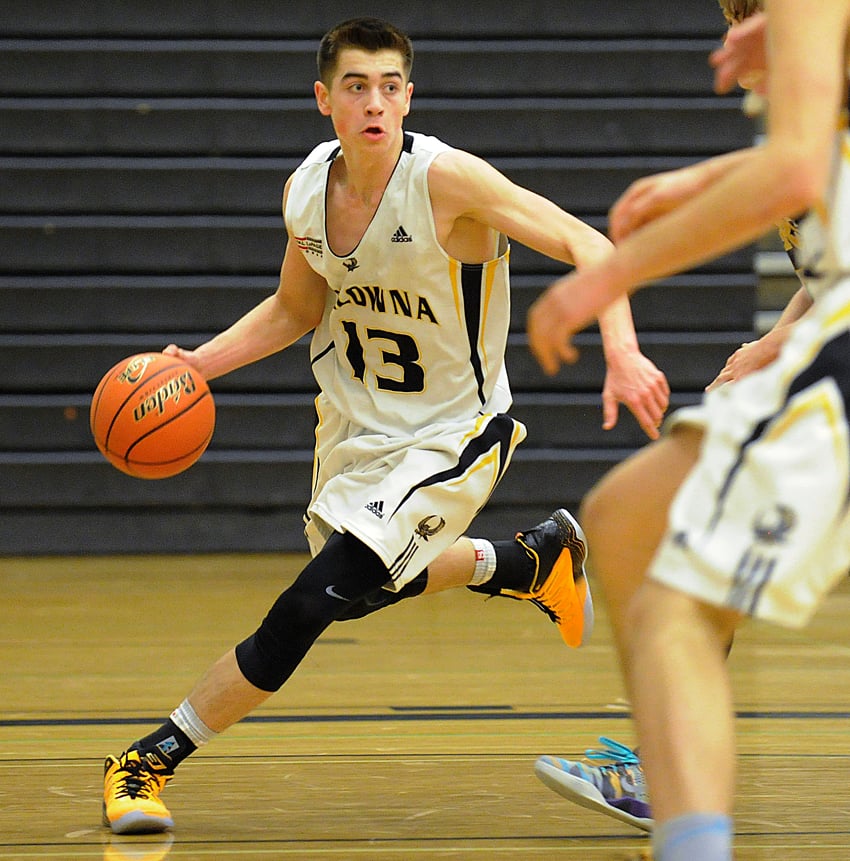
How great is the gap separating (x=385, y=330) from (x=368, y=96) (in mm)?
480

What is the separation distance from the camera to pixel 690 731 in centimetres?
140

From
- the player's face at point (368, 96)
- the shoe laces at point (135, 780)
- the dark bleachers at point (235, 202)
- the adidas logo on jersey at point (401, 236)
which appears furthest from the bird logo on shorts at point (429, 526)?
the dark bleachers at point (235, 202)

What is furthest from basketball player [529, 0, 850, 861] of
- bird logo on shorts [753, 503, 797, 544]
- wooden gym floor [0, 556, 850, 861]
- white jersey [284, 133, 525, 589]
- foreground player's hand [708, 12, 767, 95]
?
white jersey [284, 133, 525, 589]

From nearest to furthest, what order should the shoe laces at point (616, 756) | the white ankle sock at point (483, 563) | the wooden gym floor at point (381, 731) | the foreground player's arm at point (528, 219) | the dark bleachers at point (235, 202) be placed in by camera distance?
the foreground player's arm at point (528, 219) < the wooden gym floor at point (381, 731) < the shoe laces at point (616, 756) < the white ankle sock at point (483, 563) < the dark bleachers at point (235, 202)

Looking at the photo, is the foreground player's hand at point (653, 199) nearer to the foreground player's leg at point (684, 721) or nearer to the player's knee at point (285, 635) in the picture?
the foreground player's leg at point (684, 721)

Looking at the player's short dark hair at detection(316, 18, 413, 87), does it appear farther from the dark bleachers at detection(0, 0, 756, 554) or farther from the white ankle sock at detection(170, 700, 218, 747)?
the dark bleachers at detection(0, 0, 756, 554)

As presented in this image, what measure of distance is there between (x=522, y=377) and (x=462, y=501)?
12.8 feet

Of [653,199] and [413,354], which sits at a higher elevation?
[413,354]

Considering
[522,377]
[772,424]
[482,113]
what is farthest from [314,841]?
[482,113]

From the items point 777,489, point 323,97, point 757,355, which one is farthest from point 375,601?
point 777,489

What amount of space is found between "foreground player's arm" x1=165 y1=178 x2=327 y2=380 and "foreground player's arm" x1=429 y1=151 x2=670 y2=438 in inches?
14.1

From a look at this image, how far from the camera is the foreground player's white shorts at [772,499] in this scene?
1.38 metres

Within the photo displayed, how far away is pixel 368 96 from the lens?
295cm

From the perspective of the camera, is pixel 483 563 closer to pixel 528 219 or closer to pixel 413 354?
pixel 413 354
